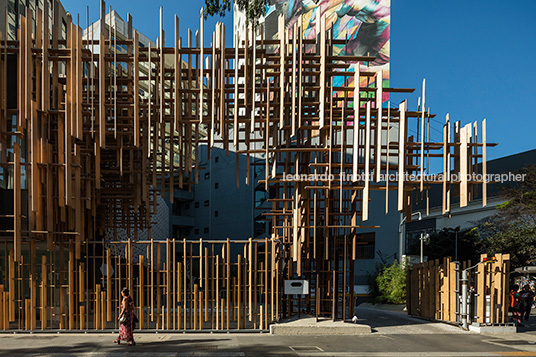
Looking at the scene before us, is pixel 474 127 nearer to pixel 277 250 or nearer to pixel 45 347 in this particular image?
pixel 277 250

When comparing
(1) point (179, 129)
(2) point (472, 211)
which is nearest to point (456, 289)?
(1) point (179, 129)

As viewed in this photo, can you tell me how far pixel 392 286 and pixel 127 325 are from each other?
2362 cm

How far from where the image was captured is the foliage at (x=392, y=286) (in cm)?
3497

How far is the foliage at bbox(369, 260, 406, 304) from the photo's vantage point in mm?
34969

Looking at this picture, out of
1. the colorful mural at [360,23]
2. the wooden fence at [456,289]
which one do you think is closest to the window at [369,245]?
the wooden fence at [456,289]

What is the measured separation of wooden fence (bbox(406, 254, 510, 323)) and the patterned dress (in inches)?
453

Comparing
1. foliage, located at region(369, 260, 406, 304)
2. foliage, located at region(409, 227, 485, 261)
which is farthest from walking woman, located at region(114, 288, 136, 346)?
foliage, located at region(409, 227, 485, 261)

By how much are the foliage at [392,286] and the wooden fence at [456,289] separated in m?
10.9

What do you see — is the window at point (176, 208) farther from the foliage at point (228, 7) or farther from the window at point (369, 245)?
the foliage at point (228, 7)

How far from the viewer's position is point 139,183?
71.9 feet

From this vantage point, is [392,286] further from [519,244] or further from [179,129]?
[179,129]

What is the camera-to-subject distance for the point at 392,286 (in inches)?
1393

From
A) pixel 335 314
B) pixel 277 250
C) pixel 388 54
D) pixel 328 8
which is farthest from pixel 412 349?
pixel 328 8

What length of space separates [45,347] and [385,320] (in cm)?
1319
